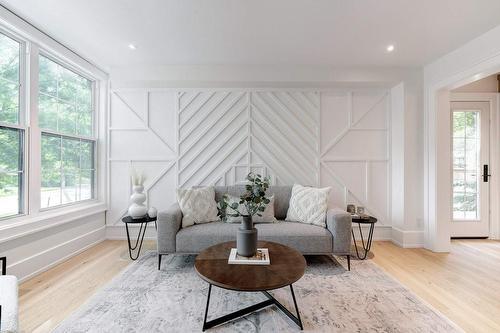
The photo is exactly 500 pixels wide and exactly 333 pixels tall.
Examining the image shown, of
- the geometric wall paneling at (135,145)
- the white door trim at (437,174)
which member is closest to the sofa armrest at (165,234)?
the geometric wall paneling at (135,145)

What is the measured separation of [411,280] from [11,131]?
14.7 ft

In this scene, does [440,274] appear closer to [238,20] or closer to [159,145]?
[238,20]

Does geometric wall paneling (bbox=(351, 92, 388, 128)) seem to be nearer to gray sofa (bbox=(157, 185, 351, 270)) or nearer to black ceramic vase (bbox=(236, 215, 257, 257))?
gray sofa (bbox=(157, 185, 351, 270))

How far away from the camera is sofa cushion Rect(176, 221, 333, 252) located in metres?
2.66

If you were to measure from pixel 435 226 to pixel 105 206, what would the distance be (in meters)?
4.90

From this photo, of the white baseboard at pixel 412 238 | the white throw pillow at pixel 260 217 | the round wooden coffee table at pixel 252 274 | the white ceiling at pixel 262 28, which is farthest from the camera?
the white baseboard at pixel 412 238

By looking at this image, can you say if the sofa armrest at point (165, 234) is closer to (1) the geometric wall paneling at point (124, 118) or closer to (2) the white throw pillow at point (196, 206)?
(2) the white throw pillow at point (196, 206)

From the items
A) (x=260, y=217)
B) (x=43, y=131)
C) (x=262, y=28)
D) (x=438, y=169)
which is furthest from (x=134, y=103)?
(x=438, y=169)

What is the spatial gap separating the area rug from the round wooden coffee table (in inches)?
2.3

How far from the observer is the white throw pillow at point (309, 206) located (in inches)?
115

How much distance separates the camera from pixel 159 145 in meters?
3.75

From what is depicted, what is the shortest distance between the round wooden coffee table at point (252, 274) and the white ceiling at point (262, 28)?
226 cm

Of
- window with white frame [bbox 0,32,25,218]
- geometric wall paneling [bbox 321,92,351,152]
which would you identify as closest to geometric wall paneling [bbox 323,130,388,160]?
geometric wall paneling [bbox 321,92,351,152]

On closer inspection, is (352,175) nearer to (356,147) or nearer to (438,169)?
(356,147)
